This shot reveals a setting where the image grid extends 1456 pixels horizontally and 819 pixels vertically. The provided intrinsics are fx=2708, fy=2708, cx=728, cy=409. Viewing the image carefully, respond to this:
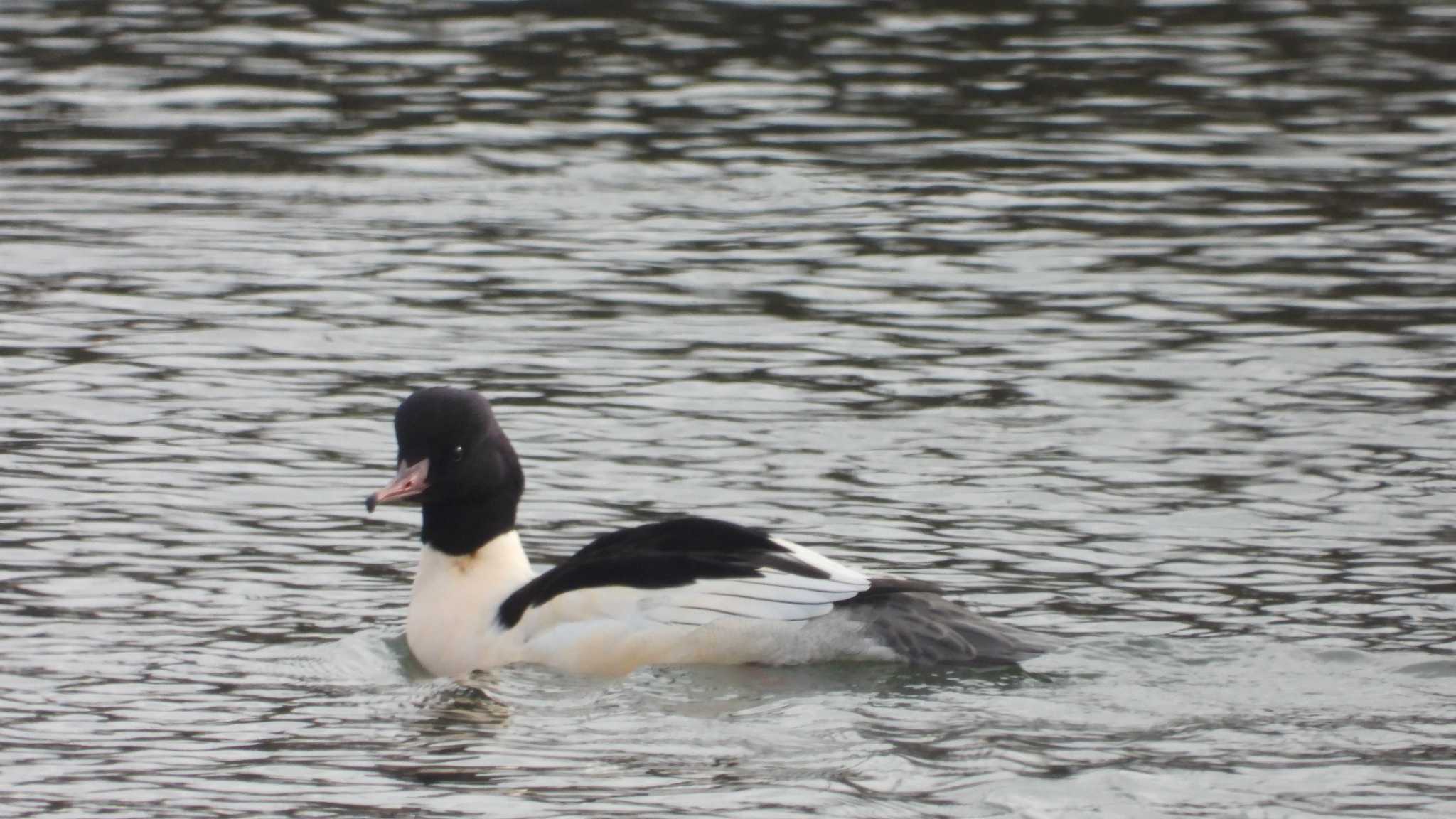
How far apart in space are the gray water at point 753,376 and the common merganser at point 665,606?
→ 13cm

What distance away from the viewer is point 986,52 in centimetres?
2284

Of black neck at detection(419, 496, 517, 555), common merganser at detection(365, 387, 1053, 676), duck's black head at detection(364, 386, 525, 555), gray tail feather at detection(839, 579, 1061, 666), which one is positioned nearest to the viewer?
gray tail feather at detection(839, 579, 1061, 666)

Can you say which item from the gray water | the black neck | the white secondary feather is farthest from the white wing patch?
the black neck

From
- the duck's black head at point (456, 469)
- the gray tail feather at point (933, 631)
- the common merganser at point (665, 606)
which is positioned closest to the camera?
the gray tail feather at point (933, 631)

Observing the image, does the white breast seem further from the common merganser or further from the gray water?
the gray water

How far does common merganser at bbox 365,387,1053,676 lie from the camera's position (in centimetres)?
938

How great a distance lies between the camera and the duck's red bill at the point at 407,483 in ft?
32.2

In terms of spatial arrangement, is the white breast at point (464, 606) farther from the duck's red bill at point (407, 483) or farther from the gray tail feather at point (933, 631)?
the gray tail feather at point (933, 631)

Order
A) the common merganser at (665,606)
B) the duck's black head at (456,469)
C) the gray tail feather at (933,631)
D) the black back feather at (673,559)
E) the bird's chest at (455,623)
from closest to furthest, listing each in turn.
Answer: the gray tail feather at (933,631) < the common merganser at (665,606) < the black back feather at (673,559) < the bird's chest at (455,623) < the duck's black head at (456,469)

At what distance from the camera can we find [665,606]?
9562 millimetres

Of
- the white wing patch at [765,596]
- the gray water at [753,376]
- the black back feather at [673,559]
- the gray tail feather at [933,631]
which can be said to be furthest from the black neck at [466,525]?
the gray tail feather at [933,631]

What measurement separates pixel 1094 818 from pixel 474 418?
3261mm

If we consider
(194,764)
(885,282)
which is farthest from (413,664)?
(885,282)

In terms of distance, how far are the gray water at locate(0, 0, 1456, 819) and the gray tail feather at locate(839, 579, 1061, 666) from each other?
113 millimetres
